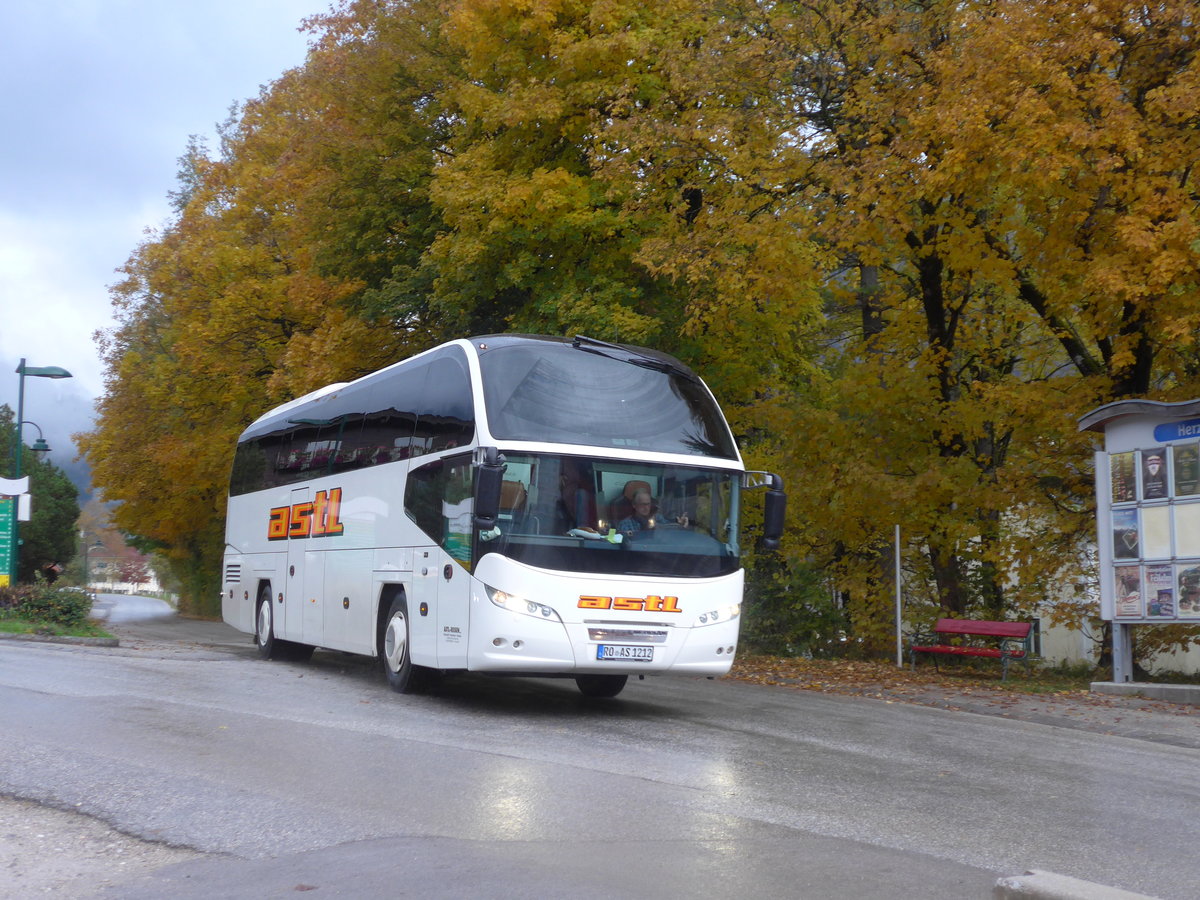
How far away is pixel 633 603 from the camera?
12.2 meters

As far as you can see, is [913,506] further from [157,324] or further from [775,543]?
[157,324]

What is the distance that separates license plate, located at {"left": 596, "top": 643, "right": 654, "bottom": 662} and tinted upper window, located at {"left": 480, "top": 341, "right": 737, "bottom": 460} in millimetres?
1891

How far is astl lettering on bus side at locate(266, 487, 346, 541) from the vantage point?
55.7 feet

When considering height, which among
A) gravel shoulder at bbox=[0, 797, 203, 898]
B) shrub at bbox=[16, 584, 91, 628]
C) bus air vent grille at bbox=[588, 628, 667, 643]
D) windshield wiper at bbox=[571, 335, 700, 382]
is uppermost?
windshield wiper at bbox=[571, 335, 700, 382]

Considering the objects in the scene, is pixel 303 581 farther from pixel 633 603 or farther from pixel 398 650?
pixel 633 603

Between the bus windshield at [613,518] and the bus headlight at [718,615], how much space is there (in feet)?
1.18

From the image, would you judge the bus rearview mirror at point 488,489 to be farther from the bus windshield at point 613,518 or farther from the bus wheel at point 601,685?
the bus wheel at point 601,685

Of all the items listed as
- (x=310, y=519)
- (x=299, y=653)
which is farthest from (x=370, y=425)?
(x=299, y=653)

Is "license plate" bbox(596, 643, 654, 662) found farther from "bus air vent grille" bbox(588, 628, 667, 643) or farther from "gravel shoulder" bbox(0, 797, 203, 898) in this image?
"gravel shoulder" bbox(0, 797, 203, 898)

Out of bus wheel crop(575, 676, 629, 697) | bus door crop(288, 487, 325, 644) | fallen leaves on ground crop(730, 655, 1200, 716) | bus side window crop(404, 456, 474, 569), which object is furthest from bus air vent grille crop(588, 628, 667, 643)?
bus door crop(288, 487, 325, 644)

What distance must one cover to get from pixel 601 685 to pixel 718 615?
2308 millimetres

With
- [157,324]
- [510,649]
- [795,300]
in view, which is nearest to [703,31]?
[795,300]

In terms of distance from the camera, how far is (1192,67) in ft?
53.8

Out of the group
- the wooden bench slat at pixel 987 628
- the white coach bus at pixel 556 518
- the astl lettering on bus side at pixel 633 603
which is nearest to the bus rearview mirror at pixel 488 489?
the white coach bus at pixel 556 518
